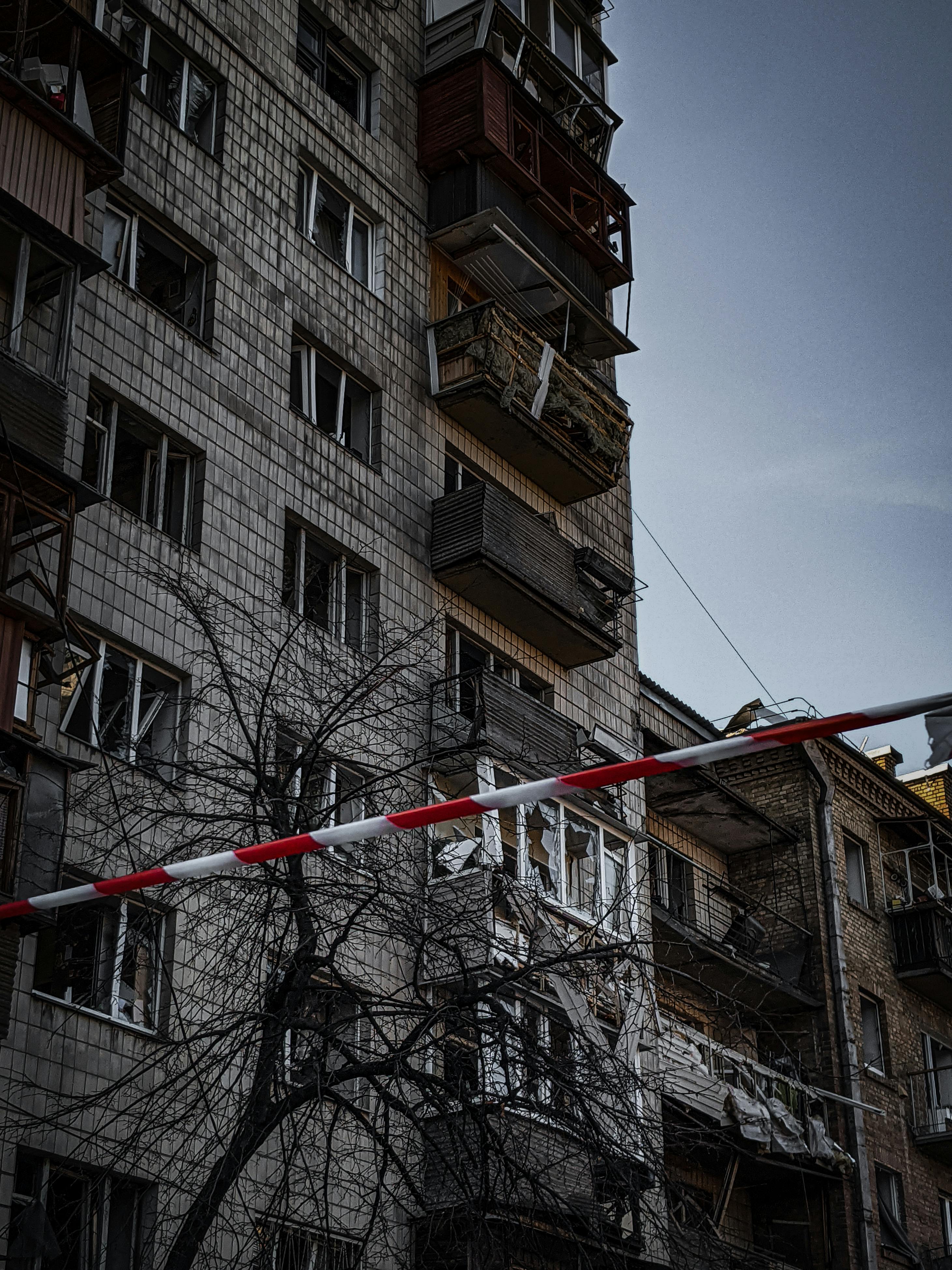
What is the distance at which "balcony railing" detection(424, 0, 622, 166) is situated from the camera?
2664 cm

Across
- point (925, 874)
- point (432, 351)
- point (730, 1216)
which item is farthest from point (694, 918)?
point (432, 351)

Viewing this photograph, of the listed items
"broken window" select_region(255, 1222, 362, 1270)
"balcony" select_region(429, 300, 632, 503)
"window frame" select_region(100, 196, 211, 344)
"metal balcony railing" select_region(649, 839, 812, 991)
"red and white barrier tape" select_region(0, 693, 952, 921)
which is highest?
"balcony" select_region(429, 300, 632, 503)

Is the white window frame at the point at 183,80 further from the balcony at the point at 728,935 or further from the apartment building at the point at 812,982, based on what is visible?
the balcony at the point at 728,935

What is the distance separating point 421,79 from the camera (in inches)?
1044

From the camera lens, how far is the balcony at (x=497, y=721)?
21422 mm

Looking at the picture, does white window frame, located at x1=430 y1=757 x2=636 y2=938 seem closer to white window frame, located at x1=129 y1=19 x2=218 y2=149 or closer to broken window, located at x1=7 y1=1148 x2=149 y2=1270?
A: broken window, located at x1=7 y1=1148 x2=149 y2=1270

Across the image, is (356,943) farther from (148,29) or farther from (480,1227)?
(148,29)

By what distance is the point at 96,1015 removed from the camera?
51.4ft

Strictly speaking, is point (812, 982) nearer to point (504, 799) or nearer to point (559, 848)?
point (559, 848)

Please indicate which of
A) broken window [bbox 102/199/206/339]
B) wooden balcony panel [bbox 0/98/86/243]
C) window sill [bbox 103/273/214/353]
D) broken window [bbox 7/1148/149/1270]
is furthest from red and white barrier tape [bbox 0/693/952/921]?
broken window [bbox 102/199/206/339]

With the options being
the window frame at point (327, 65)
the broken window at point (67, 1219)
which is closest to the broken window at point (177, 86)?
the window frame at point (327, 65)

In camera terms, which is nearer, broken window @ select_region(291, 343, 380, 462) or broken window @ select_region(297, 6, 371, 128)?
broken window @ select_region(291, 343, 380, 462)

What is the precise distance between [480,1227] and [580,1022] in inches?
144

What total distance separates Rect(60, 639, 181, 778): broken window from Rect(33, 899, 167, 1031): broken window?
4.90 ft
